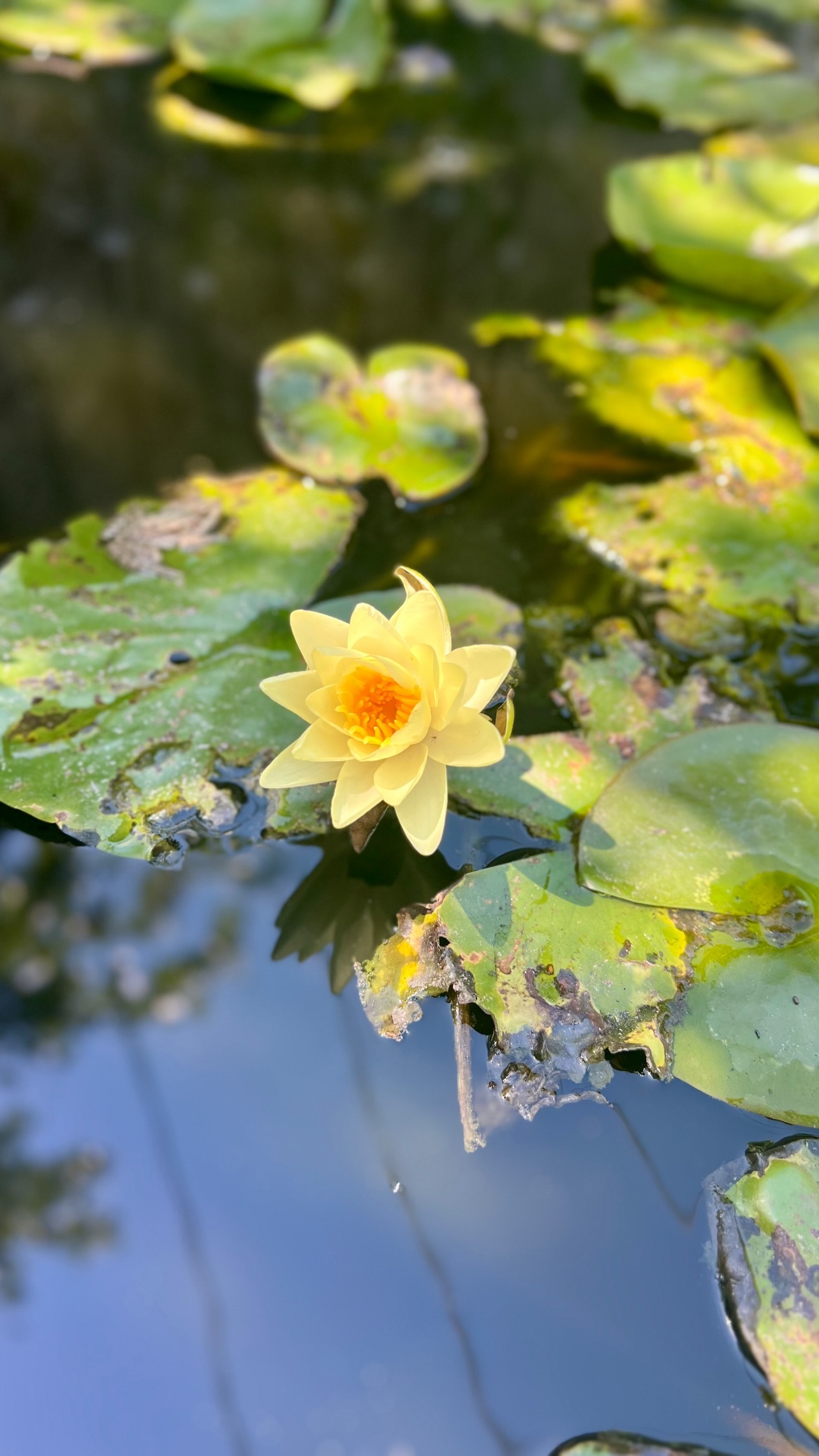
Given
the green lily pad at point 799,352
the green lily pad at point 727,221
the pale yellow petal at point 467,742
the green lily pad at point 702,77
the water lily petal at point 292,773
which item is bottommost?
the water lily petal at point 292,773

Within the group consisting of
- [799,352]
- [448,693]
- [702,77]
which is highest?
[702,77]

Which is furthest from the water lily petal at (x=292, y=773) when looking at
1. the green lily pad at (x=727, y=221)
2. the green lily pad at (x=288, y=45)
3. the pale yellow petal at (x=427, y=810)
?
the green lily pad at (x=288, y=45)

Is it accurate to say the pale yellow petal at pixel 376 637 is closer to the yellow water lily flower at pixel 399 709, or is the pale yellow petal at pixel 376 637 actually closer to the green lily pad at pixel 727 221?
the yellow water lily flower at pixel 399 709

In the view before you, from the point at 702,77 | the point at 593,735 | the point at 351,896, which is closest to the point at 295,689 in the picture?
the point at 351,896

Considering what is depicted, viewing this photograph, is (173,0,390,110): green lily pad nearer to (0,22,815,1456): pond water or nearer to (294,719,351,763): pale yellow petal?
(0,22,815,1456): pond water

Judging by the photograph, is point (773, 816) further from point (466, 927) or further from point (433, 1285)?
point (433, 1285)

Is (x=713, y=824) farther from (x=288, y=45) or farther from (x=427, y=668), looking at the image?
(x=288, y=45)

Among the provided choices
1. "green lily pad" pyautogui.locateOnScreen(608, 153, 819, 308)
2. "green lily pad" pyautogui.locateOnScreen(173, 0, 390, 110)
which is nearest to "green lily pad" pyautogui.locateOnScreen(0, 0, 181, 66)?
"green lily pad" pyautogui.locateOnScreen(173, 0, 390, 110)
